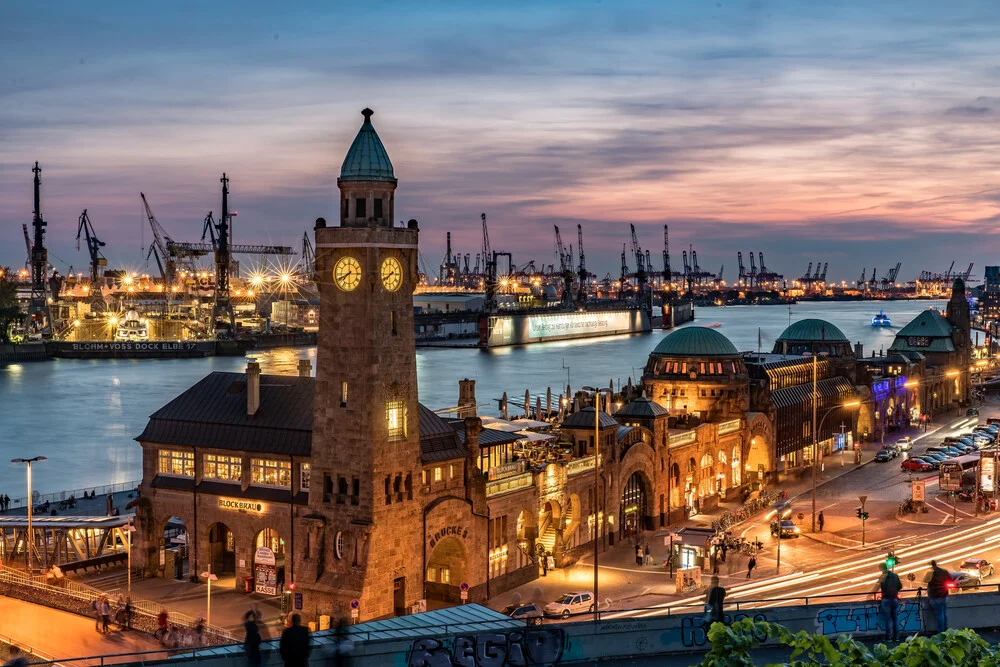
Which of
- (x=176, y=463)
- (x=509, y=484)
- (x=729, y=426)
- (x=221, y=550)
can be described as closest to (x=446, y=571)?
(x=509, y=484)

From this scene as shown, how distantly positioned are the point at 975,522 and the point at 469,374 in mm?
123806

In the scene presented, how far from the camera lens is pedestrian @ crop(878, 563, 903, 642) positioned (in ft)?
80.0

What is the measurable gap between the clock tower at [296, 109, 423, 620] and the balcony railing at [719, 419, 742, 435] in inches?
1235

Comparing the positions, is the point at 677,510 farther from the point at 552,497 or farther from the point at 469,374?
the point at 469,374

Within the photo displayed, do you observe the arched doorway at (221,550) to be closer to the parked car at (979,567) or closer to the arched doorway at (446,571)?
the arched doorway at (446,571)

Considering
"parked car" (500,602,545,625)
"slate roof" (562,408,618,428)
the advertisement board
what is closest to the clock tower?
the advertisement board

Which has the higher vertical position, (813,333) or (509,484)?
(813,333)

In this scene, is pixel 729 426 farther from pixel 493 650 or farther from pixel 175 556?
pixel 493 650

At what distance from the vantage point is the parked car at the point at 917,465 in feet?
259

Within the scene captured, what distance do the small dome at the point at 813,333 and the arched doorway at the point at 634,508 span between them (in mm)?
43755

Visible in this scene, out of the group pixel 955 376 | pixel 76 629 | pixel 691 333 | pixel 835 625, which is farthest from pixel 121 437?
pixel 835 625

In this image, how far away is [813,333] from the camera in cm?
10200

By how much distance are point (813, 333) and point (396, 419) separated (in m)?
66.6

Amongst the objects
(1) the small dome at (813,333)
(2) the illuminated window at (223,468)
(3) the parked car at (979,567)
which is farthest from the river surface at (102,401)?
(3) the parked car at (979,567)
